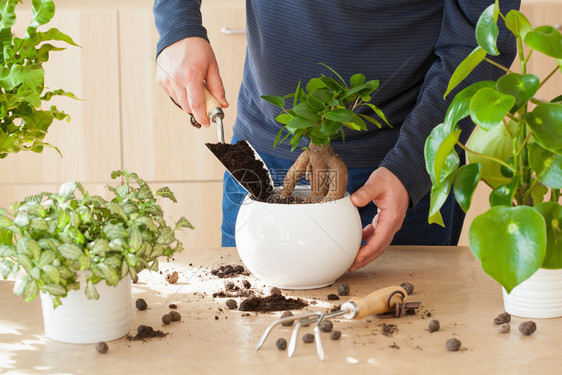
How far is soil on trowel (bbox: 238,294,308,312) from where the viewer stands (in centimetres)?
86

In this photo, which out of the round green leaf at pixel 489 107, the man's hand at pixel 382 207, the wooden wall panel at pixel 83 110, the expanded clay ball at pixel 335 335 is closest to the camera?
the round green leaf at pixel 489 107

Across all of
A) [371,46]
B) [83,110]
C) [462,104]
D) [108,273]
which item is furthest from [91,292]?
[83,110]

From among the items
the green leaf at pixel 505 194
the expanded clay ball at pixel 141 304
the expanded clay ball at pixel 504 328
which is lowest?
the expanded clay ball at pixel 504 328

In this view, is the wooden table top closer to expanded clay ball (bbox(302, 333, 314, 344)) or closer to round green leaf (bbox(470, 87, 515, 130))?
expanded clay ball (bbox(302, 333, 314, 344))

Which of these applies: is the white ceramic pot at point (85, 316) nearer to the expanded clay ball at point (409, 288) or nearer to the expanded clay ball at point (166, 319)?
the expanded clay ball at point (166, 319)

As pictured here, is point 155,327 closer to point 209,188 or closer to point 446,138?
point 446,138

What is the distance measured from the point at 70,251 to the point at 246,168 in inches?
16.1

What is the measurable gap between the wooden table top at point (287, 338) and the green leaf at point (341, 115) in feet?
0.84

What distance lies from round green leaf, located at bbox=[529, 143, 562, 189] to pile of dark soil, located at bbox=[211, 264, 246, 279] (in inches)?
19.8

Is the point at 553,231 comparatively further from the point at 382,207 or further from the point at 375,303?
the point at 382,207

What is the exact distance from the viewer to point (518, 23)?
73 cm

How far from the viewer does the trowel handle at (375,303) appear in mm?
787

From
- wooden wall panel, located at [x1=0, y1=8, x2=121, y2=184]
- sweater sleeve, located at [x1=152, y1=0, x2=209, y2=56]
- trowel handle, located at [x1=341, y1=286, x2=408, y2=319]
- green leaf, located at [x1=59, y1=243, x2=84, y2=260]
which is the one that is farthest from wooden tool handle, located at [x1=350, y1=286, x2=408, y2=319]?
wooden wall panel, located at [x1=0, y1=8, x2=121, y2=184]

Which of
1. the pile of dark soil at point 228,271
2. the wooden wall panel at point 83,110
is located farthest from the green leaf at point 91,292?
the wooden wall panel at point 83,110
